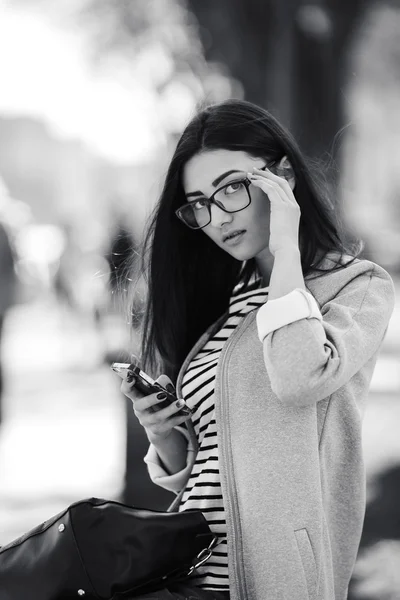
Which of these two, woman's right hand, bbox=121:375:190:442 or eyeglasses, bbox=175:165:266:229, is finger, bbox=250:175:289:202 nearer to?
eyeglasses, bbox=175:165:266:229

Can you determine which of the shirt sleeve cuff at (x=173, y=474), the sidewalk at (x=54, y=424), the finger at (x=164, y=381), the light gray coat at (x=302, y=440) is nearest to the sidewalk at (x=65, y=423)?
the sidewalk at (x=54, y=424)

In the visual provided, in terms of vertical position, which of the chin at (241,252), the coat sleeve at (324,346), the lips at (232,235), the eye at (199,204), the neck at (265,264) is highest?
the eye at (199,204)

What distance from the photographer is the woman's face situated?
6.87 feet

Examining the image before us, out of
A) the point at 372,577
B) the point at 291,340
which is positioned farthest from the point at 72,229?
the point at 291,340

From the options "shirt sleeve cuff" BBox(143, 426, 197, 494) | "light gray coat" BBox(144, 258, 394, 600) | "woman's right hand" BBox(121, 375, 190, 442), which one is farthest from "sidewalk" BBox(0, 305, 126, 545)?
"light gray coat" BBox(144, 258, 394, 600)

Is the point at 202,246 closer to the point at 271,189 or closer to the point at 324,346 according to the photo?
the point at 271,189

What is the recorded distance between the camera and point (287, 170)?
218 centimetres

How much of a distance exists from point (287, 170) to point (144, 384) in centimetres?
75

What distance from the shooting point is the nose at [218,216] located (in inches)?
82.8

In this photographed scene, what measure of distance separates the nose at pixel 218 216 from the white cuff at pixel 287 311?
14.9 inches

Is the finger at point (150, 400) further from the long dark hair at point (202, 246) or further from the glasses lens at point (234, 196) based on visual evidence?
the glasses lens at point (234, 196)

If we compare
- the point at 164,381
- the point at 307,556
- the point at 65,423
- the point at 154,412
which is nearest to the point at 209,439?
the point at 154,412

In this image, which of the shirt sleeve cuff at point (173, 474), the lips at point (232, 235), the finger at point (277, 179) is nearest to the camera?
the finger at point (277, 179)

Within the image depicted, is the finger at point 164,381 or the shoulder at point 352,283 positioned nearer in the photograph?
the shoulder at point 352,283
